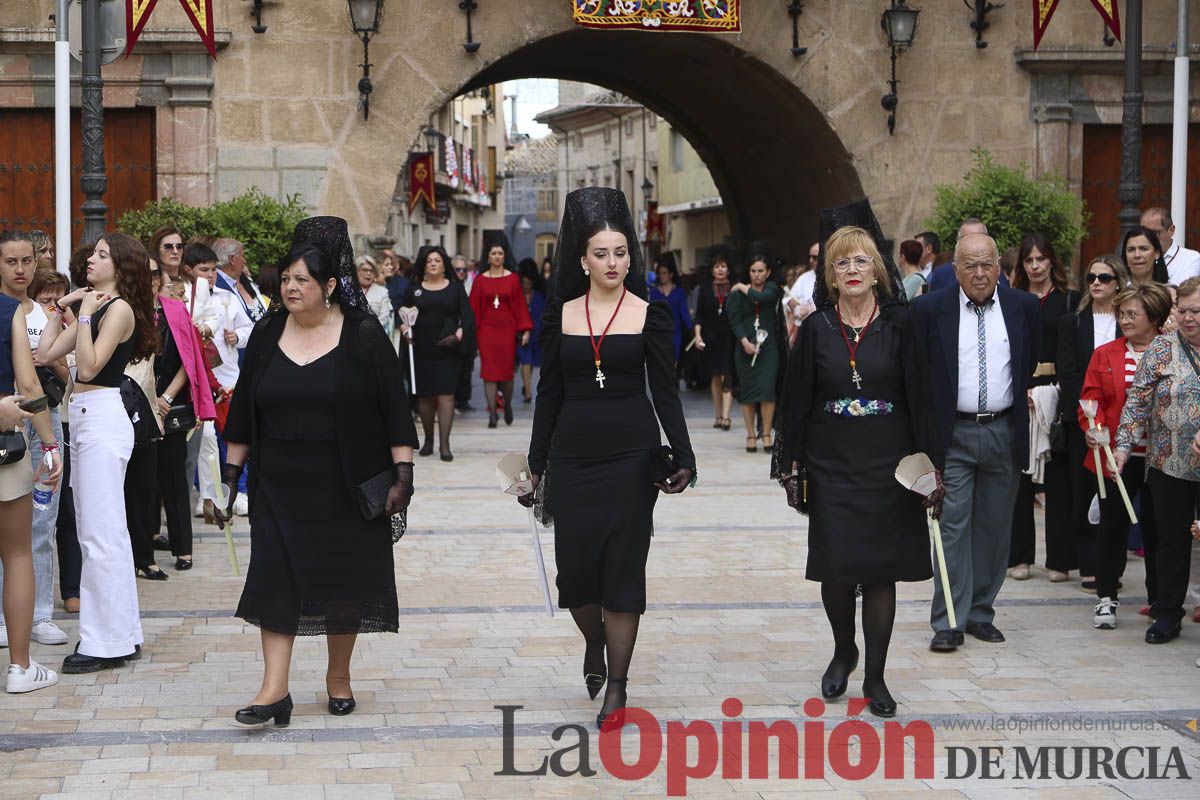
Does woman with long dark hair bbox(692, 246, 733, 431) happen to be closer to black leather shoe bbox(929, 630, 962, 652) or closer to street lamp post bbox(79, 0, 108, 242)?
street lamp post bbox(79, 0, 108, 242)

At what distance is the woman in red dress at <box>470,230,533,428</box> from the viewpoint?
17.1 meters

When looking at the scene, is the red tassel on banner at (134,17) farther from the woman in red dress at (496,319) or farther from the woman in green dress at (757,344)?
the woman in green dress at (757,344)

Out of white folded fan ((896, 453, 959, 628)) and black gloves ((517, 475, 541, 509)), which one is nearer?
white folded fan ((896, 453, 959, 628))

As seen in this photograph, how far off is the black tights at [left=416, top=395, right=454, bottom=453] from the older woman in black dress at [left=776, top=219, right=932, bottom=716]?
313 inches

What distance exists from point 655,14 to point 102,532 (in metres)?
11.0

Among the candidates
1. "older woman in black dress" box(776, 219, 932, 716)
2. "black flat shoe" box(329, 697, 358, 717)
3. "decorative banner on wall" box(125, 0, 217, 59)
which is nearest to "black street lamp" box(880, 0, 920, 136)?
→ "decorative banner on wall" box(125, 0, 217, 59)

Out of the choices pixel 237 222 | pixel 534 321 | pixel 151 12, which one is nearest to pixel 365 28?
pixel 151 12

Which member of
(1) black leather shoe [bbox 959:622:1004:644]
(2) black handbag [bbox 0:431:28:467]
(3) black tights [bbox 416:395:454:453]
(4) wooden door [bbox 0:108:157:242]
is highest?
(4) wooden door [bbox 0:108:157:242]

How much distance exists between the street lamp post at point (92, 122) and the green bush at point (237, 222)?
292 centimetres

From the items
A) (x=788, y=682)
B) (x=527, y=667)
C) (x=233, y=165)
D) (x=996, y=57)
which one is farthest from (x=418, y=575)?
(x=996, y=57)

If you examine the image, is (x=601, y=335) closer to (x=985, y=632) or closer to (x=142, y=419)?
(x=985, y=632)

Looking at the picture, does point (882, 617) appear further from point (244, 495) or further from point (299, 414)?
point (244, 495)

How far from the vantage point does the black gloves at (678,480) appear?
643cm

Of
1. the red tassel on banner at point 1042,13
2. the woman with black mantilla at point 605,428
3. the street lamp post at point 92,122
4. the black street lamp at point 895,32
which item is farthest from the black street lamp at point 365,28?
the woman with black mantilla at point 605,428
